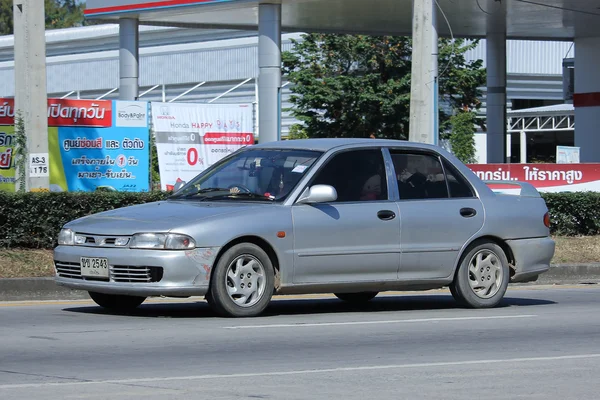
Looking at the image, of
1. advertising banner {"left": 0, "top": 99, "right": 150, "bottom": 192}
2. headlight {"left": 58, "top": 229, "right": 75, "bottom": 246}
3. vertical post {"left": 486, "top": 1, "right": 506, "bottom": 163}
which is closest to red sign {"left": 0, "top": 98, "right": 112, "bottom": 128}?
advertising banner {"left": 0, "top": 99, "right": 150, "bottom": 192}

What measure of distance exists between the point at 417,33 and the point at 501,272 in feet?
28.4

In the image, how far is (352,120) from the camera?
43.2m

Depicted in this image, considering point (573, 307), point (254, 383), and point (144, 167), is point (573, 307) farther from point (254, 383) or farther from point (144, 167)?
point (144, 167)

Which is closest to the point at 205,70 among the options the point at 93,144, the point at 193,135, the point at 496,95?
the point at 496,95

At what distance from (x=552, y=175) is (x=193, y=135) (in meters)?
7.64

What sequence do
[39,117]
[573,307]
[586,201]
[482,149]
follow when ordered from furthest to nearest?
[482,149]
[586,201]
[39,117]
[573,307]

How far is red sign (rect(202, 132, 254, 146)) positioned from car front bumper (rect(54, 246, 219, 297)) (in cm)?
1428

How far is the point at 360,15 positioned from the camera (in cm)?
3192

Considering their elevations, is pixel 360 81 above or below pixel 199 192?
above

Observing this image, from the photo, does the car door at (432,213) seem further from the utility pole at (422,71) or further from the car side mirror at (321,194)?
the utility pole at (422,71)

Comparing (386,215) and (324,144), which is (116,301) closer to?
(324,144)

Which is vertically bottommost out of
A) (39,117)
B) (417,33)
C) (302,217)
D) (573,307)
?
(573,307)

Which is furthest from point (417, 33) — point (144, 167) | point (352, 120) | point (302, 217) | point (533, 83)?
point (533, 83)

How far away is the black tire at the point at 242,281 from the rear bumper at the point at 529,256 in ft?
9.91
